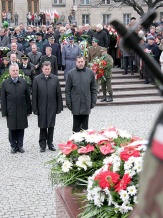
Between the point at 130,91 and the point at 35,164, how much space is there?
30.6ft

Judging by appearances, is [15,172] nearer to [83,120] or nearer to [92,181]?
[83,120]

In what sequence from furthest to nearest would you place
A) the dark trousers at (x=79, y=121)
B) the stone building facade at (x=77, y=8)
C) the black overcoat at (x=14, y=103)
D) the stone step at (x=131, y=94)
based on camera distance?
the stone building facade at (x=77, y=8)
the stone step at (x=131, y=94)
the dark trousers at (x=79, y=121)
the black overcoat at (x=14, y=103)

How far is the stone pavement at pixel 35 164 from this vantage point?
7309 millimetres

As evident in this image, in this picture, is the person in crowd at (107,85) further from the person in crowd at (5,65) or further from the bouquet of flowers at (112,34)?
the bouquet of flowers at (112,34)

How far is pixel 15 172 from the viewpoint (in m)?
9.25

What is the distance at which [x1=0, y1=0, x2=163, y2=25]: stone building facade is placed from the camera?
50.3m

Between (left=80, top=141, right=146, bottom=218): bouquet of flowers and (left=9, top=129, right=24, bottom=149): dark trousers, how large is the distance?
5.94 m

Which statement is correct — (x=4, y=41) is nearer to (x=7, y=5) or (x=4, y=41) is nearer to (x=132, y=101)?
(x=132, y=101)

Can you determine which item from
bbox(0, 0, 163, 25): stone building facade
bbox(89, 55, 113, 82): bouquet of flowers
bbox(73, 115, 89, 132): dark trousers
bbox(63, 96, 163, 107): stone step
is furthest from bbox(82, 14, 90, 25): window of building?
bbox(73, 115, 89, 132): dark trousers

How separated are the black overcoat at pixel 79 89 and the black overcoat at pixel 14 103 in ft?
2.89

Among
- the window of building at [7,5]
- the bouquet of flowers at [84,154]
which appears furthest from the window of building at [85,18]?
the bouquet of flowers at [84,154]

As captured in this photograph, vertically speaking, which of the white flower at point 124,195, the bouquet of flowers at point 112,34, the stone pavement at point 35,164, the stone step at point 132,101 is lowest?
the stone pavement at point 35,164

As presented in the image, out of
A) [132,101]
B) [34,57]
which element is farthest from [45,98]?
[132,101]

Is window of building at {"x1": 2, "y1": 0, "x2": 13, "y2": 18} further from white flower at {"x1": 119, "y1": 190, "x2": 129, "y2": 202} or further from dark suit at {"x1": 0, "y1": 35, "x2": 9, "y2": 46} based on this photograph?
white flower at {"x1": 119, "y1": 190, "x2": 129, "y2": 202}
